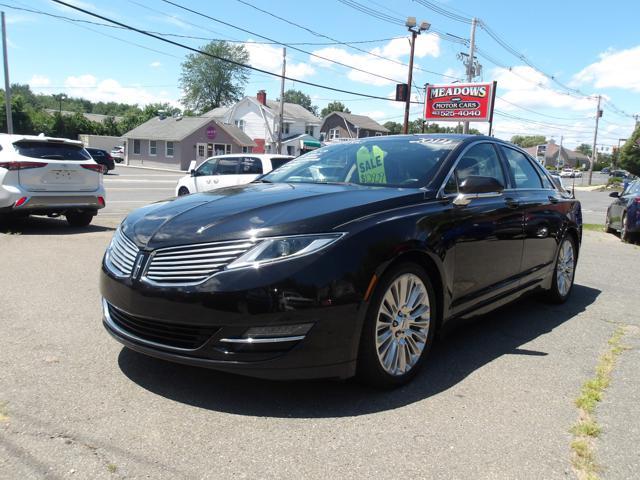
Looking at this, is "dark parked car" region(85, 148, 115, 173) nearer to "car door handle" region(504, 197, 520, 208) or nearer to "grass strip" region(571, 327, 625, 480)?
"car door handle" region(504, 197, 520, 208)

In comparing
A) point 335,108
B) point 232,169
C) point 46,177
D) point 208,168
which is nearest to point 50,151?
point 46,177

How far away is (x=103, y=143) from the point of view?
2692 inches

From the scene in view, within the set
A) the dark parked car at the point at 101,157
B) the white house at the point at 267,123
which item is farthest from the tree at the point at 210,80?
the dark parked car at the point at 101,157

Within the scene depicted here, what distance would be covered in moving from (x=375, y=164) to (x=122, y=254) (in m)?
2.03

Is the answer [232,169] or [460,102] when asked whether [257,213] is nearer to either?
[232,169]

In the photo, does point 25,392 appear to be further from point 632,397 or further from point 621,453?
point 632,397

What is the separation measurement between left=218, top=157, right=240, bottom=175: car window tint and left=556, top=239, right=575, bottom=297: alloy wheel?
9406 millimetres

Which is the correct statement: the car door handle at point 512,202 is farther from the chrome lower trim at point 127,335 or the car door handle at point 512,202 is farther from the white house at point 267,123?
the white house at point 267,123

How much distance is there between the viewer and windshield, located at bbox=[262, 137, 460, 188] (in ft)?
13.2

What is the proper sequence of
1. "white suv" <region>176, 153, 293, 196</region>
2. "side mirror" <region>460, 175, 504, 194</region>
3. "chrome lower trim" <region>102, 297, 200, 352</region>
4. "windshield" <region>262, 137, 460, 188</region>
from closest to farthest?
"chrome lower trim" <region>102, 297, 200, 352</region> < "side mirror" <region>460, 175, 504, 194</region> < "windshield" <region>262, 137, 460, 188</region> < "white suv" <region>176, 153, 293, 196</region>

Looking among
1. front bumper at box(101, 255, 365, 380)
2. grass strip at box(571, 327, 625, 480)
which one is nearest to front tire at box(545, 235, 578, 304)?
grass strip at box(571, 327, 625, 480)

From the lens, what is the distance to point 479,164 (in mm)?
4441

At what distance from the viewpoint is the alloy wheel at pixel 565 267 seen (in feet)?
18.4

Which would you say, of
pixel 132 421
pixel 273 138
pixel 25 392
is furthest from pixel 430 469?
pixel 273 138
